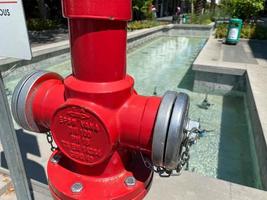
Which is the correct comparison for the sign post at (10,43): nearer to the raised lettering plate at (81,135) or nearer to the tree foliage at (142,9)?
the raised lettering plate at (81,135)

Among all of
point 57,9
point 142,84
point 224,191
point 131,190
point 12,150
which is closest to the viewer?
point 131,190

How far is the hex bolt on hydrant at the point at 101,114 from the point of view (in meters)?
0.91

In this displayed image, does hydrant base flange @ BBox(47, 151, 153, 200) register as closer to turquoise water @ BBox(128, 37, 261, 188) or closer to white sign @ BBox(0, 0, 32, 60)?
white sign @ BBox(0, 0, 32, 60)

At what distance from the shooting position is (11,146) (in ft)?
4.00

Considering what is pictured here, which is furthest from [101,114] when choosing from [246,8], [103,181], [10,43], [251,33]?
[246,8]

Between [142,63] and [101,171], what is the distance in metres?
7.23

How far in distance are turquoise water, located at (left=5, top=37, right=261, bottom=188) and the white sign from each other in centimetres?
260

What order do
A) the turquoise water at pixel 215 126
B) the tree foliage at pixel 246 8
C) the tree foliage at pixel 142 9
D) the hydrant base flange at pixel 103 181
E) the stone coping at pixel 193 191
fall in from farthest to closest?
the tree foliage at pixel 142 9 < the tree foliage at pixel 246 8 < the turquoise water at pixel 215 126 < the stone coping at pixel 193 191 < the hydrant base flange at pixel 103 181

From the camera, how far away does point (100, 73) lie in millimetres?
961

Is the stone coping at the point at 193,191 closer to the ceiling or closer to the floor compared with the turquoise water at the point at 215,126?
closer to the ceiling

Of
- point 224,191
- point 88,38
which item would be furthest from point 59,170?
point 224,191

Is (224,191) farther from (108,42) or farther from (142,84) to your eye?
(142,84)

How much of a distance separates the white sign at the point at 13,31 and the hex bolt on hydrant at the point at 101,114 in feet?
0.57

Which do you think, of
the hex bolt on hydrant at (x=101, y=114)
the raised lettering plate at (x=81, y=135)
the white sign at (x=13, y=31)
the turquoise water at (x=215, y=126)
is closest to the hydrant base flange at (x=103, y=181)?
the hex bolt on hydrant at (x=101, y=114)
